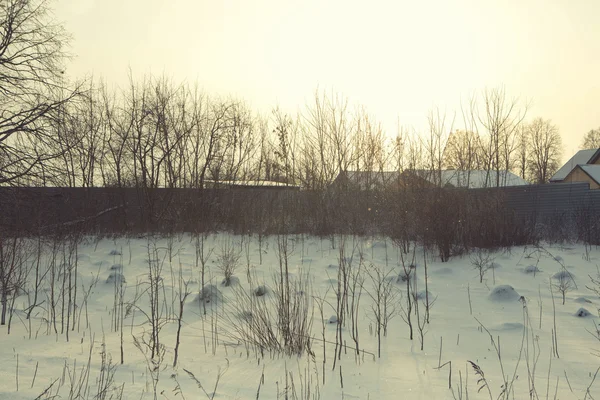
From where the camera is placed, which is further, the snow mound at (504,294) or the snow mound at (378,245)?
the snow mound at (378,245)

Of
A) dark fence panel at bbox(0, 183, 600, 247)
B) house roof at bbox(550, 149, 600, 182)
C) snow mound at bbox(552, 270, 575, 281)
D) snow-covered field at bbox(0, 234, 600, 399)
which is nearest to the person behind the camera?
snow-covered field at bbox(0, 234, 600, 399)

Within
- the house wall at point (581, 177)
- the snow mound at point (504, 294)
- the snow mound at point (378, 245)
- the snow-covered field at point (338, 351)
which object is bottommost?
the snow-covered field at point (338, 351)

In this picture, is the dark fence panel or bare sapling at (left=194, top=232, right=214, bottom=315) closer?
bare sapling at (left=194, top=232, right=214, bottom=315)

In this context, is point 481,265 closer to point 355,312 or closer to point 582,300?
point 582,300

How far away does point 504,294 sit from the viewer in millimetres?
5242

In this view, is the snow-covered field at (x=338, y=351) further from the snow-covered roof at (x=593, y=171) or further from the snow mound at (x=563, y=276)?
the snow-covered roof at (x=593, y=171)

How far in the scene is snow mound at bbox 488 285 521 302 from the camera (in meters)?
5.21

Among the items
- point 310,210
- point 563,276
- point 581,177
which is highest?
point 581,177

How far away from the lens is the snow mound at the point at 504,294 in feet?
17.1

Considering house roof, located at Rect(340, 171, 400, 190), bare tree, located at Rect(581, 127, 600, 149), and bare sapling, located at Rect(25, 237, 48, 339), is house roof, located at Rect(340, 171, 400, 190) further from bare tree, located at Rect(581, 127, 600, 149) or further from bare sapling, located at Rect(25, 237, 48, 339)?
bare tree, located at Rect(581, 127, 600, 149)

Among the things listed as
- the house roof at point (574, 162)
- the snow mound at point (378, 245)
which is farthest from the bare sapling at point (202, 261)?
the house roof at point (574, 162)

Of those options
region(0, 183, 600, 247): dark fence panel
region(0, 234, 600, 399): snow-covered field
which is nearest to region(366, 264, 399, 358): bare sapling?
region(0, 234, 600, 399): snow-covered field

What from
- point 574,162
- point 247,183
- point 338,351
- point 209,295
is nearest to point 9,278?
point 209,295

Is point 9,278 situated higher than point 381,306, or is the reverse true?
point 9,278
